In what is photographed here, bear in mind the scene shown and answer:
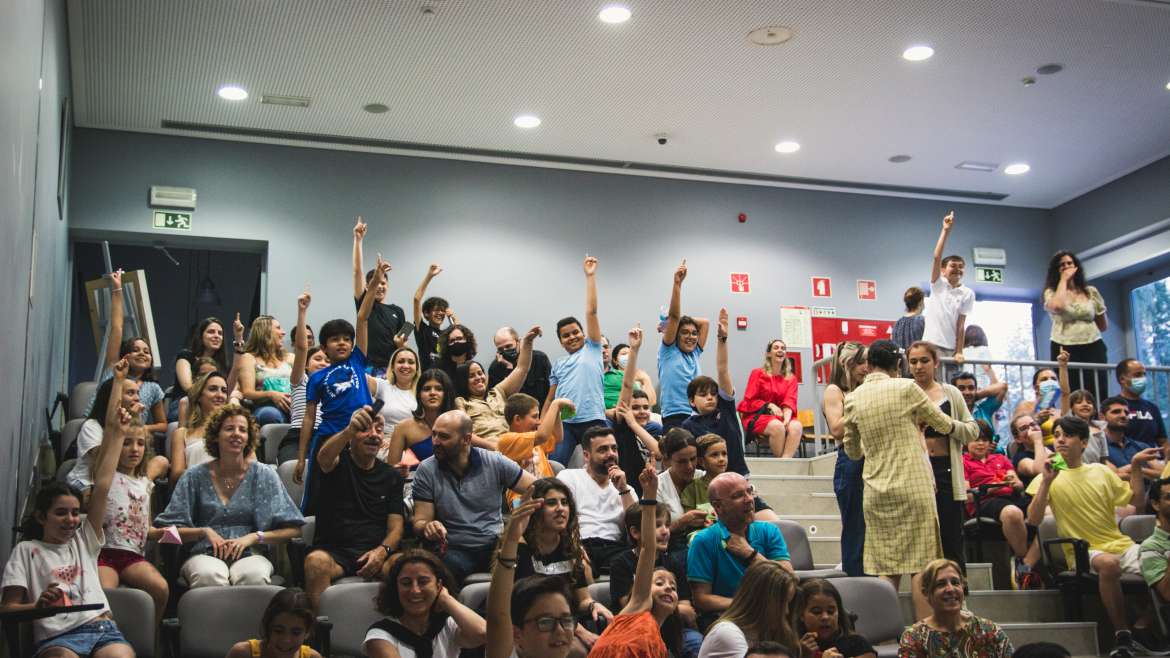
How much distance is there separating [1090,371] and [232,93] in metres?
7.07

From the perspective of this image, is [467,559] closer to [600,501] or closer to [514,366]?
[600,501]

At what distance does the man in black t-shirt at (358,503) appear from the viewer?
490 cm

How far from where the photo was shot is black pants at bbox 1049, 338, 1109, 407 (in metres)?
8.87

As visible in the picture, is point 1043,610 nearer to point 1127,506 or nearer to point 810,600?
point 1127,506

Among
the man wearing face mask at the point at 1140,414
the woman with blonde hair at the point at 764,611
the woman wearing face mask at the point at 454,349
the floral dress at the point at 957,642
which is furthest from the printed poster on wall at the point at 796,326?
the woman with blonde hair at the point at 764,611

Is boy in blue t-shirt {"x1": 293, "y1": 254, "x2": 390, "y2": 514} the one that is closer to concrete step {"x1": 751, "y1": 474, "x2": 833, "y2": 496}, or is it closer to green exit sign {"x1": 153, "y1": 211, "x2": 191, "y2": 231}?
concrete step {"x1": 751, "y1": 474, "x2": 833, "y2": 496}

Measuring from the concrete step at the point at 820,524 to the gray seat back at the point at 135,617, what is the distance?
→ 4282 mm

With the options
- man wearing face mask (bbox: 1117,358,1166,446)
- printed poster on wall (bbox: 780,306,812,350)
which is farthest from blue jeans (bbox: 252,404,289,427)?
man wearing face mask (bbox: 1117,358,1166,446)

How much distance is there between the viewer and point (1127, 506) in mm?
6977

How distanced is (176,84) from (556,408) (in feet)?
14.1

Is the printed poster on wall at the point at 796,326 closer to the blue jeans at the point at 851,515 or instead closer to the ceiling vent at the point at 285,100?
the ceiling vent at the point at 285,100

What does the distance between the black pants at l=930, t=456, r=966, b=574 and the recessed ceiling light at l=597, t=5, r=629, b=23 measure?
144 inches

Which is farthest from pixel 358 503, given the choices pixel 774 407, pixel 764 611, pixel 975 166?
pixel 975 166

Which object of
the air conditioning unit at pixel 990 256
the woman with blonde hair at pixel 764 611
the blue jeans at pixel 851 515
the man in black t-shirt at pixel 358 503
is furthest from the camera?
the air conditioning unit at pixel 990 256
